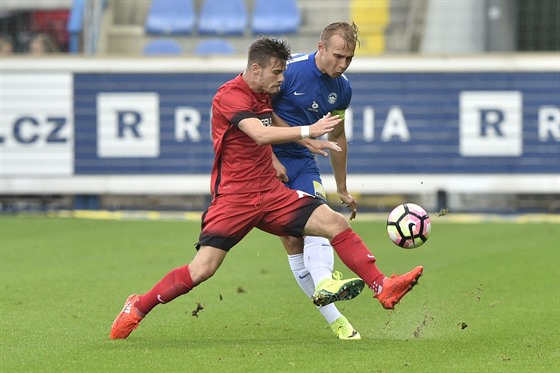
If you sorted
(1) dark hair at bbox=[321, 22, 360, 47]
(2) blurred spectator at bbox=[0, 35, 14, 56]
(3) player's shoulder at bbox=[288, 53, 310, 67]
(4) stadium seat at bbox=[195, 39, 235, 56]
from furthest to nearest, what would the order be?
(4) stadium seat at bbox=[195, 39, 235, 56] → (2) blurred spectator at bbox=[0, 35, 14, 56] → (3) player's shoulder at bbox=[288, 53, 310, 67] → (1) dark hair at bbox=[321, 22, 360, 47]

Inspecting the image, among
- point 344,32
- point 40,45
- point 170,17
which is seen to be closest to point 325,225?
point 344,32

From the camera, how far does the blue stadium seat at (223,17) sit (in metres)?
22.6

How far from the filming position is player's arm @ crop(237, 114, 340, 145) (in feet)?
24.1

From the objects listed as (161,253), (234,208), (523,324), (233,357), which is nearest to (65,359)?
(233,357)

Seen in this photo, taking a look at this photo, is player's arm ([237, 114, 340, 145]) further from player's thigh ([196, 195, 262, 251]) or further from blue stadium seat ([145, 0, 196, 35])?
blue stadium seat ([145, 0, 196, 35])

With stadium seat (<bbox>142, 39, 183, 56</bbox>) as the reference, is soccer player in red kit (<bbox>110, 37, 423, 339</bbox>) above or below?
below

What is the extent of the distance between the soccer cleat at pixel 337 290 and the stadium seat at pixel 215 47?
48.4 ft

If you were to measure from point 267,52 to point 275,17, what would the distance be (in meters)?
15.2

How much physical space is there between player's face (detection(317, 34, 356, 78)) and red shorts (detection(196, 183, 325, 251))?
3.05 feet

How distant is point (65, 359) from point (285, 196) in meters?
1.82

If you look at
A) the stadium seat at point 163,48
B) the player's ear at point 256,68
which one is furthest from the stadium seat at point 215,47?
the player's ear at point 256,68

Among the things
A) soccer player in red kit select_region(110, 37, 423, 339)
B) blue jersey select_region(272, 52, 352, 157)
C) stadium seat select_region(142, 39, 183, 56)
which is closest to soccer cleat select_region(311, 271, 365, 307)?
soccer player in red kit select_region(110, 37, 423, 339)

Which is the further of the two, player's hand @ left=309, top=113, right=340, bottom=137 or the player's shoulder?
the player's shoulder

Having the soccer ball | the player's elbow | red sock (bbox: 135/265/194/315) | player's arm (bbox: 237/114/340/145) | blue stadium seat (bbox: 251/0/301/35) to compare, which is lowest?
red sock (bbox: 135/265/194/315)
